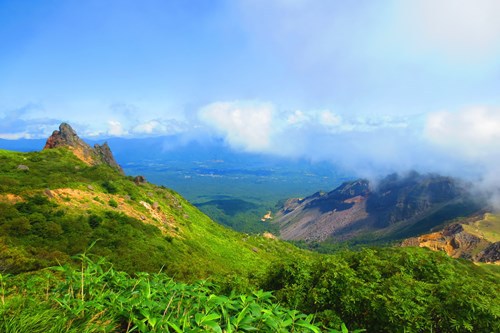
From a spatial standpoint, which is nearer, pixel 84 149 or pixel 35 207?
pixel 35 207

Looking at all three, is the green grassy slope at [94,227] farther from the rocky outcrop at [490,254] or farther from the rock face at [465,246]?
the rock face at [465,246]

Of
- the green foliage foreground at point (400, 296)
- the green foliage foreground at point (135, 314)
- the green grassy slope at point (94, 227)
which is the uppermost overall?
the green foliage foreground at point (135, 314)

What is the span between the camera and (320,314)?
10336 millimetres

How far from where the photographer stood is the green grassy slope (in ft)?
113

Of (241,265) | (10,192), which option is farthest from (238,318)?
(241,265)

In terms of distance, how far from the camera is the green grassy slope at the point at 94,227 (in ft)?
113

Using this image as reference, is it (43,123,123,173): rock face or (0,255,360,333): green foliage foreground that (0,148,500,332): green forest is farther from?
(43,123,123,173): rock face

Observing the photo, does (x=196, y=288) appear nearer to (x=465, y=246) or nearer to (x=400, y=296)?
(x=400, y=296)

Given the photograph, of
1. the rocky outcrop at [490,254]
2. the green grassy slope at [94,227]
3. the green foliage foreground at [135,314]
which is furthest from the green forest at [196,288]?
the rocky outcrop at [490,254]

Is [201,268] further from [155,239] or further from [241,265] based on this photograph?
[241,265]

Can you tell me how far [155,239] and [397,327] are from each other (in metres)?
44.9

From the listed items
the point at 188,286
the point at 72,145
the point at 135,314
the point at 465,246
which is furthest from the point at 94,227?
the point at 465,246

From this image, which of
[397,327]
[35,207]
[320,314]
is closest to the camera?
[397,327]

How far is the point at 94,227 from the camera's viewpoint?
43.1m
